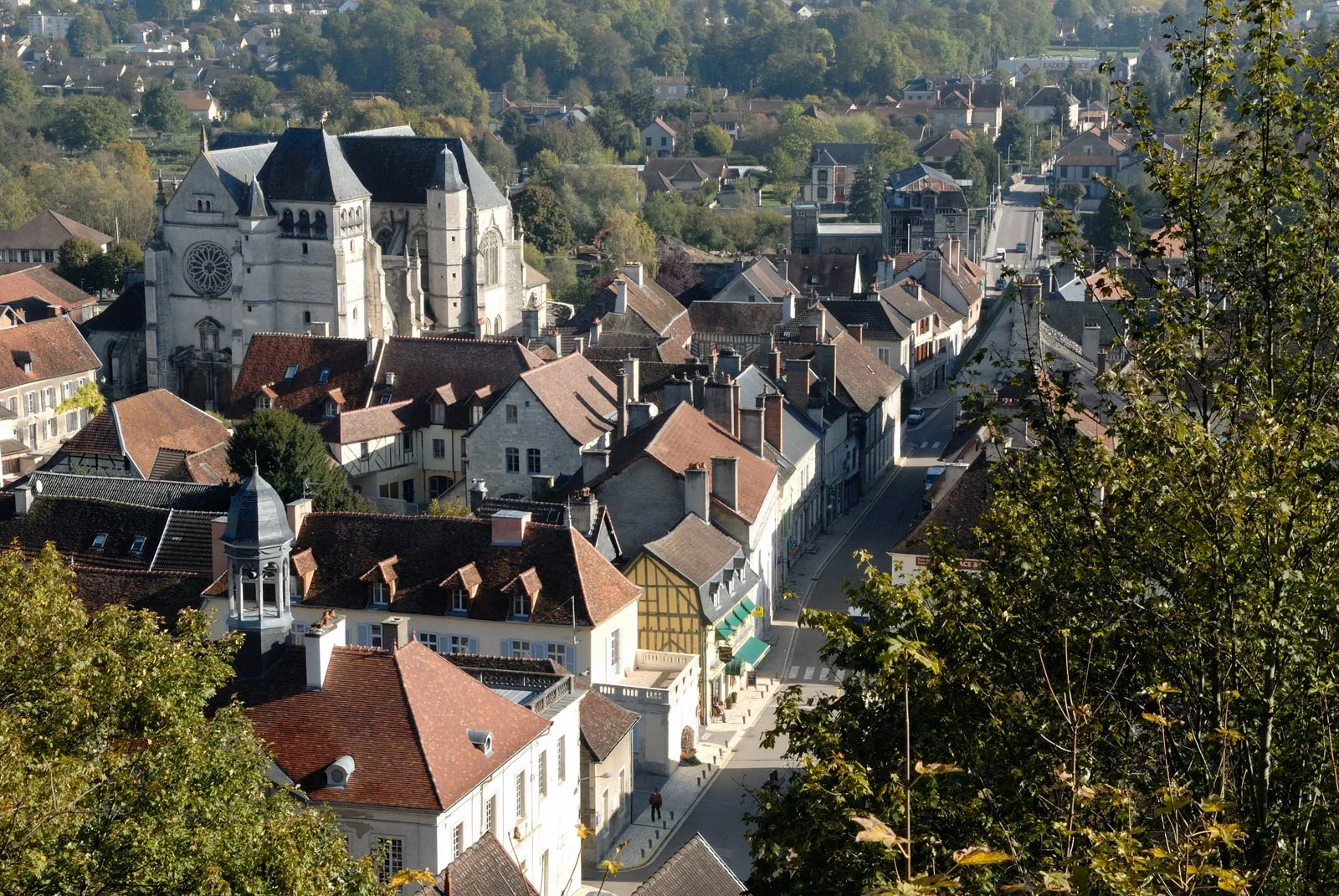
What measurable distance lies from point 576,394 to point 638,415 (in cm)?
638

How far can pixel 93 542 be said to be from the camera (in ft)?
165

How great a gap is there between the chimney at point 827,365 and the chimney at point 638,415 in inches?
575

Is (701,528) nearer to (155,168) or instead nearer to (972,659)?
(972,659)

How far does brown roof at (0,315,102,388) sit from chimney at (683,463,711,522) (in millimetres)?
38947

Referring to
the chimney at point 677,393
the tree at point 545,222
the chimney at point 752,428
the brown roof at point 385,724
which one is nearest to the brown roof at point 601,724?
the brown roof at point 385,724

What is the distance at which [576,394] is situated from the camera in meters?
64.9

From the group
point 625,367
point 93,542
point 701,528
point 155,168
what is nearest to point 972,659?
point 701,528

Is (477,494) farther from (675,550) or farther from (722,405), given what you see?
(675,550)

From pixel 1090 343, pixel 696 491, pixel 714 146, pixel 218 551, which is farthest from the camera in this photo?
pixel 714 146

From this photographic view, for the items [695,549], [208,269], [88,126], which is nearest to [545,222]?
[208,269]

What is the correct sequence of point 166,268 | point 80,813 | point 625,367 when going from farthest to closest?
point 166,268, point 625,367, point 80,813

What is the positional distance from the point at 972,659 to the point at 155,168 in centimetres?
16754

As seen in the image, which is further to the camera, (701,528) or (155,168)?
(155,168)

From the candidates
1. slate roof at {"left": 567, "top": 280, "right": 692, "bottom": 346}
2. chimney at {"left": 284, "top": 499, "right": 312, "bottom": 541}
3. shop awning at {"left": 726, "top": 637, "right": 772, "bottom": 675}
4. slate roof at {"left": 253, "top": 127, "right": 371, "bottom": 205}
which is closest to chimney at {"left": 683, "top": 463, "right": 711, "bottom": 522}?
shop awning at {"left": 726, "top": 637, "right": 772, "bottom": 675}
